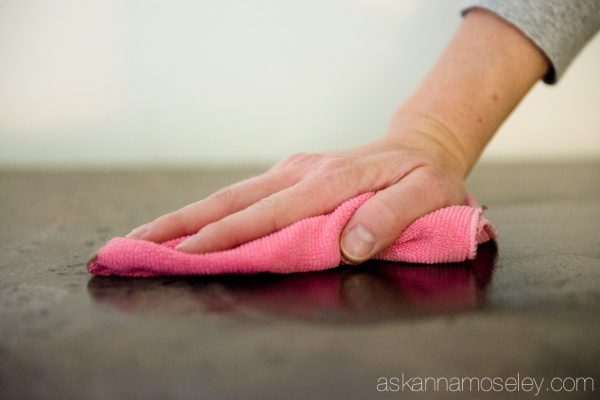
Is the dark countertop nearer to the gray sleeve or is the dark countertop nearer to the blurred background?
the gray sleeve

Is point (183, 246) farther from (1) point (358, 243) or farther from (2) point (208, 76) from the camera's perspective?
(2) point (208, 76)

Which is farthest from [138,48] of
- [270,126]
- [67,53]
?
[270,126]

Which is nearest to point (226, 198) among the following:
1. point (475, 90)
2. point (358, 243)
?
point (358, 243)

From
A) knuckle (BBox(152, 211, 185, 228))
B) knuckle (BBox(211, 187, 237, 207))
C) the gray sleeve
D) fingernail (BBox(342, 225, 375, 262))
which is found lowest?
fingernail (BBox(342, 225, 375, 262))

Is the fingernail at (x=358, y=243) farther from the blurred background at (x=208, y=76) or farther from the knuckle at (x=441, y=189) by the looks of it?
the blurred background at (x=208, y=76)

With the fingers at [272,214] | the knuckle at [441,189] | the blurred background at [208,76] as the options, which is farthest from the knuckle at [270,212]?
the blurred background at [208,76]

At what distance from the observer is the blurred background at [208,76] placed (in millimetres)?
1441

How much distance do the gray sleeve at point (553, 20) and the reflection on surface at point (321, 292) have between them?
379 millimetres

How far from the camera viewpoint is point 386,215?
55 cm

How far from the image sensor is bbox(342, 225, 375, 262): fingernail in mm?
548

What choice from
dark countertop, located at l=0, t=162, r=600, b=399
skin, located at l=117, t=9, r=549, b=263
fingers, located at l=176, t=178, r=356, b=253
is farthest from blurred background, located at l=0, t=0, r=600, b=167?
fingers, located at l=176, t=178, r=356, b=253

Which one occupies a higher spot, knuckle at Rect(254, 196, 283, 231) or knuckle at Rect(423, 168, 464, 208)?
knuckle at Rect(423, 168, 464, 208)

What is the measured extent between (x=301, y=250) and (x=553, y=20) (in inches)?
20.1

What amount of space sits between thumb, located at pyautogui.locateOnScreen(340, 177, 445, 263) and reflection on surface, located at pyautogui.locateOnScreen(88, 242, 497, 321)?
0.08 ft
